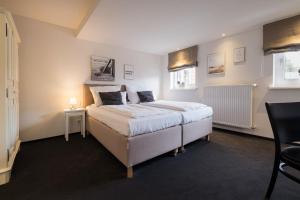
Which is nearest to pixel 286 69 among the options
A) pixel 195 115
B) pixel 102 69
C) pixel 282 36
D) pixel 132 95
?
pixel 282 36

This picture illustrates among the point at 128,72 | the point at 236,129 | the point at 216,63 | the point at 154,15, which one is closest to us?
the point at 154,15

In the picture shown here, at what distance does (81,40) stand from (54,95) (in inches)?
54.0

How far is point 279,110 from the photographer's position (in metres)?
1.21

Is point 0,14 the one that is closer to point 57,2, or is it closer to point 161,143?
point 57,2

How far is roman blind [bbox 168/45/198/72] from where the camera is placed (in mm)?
3959

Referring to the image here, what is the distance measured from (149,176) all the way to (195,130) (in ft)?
3.84

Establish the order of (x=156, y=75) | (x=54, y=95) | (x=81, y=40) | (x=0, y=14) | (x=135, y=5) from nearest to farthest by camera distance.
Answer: (x=0, y=14) → (x=135, y=5) → (x=54, y=95) → (x=81, y=40) → (x=156, y=75)

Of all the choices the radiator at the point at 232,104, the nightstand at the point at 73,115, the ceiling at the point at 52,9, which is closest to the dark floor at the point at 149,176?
the nightstand at the point at 73,115

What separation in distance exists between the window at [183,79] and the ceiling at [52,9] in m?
2.94

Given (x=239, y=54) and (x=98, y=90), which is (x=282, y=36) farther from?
(x=98, y=90)

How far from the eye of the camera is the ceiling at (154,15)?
2.15 metres

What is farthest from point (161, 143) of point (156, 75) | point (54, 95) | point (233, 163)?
point (156, 75)

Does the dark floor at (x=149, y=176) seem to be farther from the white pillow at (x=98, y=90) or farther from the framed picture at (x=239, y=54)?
the framed picture at (x=239, y=54)

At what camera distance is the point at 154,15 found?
2432mm
